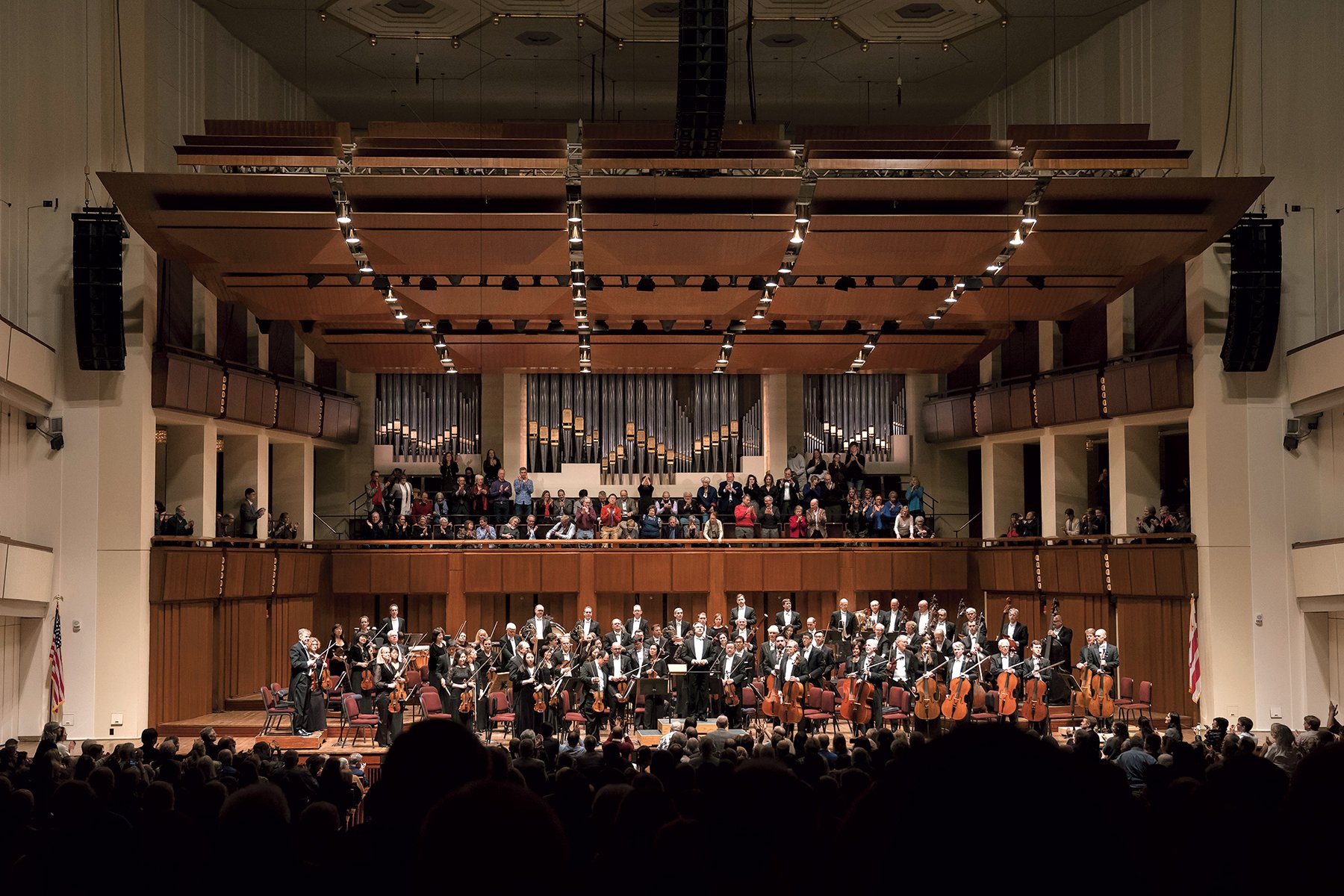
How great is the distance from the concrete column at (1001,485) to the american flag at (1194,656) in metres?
5.28

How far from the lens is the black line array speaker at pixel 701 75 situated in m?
8.39

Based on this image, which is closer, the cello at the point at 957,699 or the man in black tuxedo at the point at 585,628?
the cello at the point at 957,699

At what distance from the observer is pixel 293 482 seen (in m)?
19.3

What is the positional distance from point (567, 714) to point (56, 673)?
573cm

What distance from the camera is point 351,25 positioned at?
17.3 metres

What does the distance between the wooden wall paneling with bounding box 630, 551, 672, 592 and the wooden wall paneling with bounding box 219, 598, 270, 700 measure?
5.34m

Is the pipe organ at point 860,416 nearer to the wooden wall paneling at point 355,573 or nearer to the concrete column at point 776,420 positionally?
the concrete column at point 776,420

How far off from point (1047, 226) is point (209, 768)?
9.88m

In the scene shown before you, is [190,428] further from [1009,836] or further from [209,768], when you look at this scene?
[1009,836]

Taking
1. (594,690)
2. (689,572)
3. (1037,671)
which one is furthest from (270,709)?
→ (1037,671)

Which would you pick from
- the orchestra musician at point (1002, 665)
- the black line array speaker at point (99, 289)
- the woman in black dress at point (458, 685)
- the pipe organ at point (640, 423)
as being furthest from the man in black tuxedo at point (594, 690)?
the pipe organ at point (640, 423)

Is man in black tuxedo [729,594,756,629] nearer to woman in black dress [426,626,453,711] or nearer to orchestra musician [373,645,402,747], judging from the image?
woman in black dress [426,626,453,711]

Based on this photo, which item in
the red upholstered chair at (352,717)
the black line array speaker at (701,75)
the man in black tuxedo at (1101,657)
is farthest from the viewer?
the man in black tuxedo at (1101,657)

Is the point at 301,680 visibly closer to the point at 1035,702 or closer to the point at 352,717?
the point at 352,717
